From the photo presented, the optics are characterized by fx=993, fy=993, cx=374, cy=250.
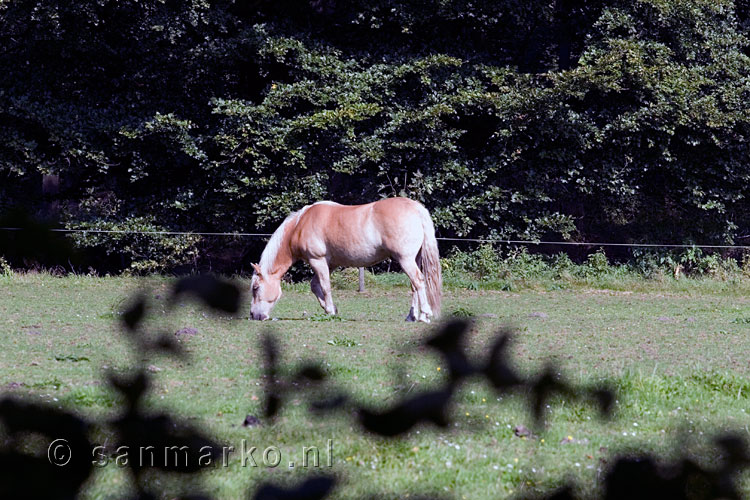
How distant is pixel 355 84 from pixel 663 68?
215 inches

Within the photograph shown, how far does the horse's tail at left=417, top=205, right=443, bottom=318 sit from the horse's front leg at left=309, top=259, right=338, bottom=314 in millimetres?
1188

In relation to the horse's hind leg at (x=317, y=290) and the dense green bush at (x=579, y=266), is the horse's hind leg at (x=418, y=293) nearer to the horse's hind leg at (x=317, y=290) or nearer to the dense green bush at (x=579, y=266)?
the horse's hind leg at (x=317, y=290)

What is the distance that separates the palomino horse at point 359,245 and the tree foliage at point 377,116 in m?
5.97

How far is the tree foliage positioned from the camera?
56.6 ft

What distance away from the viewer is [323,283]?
11.4 m

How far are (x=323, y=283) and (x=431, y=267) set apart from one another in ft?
4.72

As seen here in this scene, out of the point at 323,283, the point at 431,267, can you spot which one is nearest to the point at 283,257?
the point at 323,283

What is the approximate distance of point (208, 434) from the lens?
102 centimetres

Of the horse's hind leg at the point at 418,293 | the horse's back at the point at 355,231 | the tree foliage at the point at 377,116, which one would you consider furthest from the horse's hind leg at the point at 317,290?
the tree foliage at the point at 377,116

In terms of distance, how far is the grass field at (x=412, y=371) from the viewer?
1023mm

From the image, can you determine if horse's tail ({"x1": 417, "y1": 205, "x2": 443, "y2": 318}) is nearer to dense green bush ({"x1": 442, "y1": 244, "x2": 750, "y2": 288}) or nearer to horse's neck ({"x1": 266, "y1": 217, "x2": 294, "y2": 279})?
horse's neck ({"x1": 266, "y1": 217, "x2": 294, "y2": 279})

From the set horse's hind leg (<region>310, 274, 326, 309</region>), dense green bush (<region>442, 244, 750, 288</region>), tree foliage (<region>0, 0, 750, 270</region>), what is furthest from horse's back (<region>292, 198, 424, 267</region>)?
tree foliage (<region>0, 0, 750, 270</region>)

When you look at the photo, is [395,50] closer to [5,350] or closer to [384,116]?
[384,116]

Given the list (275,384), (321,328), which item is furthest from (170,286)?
(321,328)
